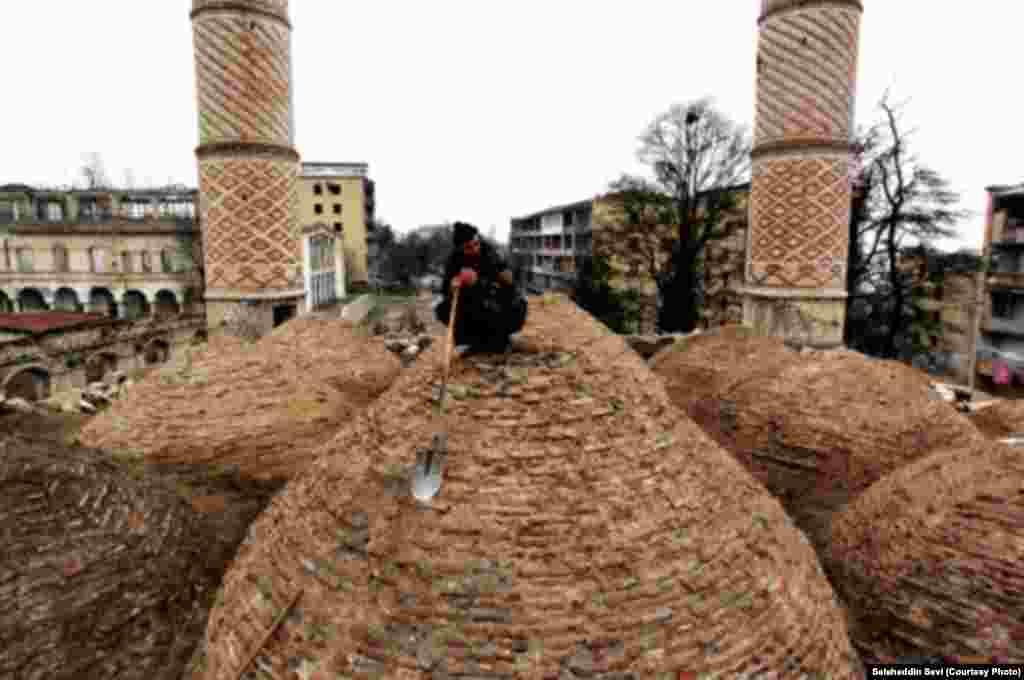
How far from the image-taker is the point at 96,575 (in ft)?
12.6

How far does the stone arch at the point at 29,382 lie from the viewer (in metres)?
15.3

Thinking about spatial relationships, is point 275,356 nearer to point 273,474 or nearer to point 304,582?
point 273,474

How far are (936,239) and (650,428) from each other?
20.2 m

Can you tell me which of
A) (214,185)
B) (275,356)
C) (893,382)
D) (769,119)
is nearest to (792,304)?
(769,119)

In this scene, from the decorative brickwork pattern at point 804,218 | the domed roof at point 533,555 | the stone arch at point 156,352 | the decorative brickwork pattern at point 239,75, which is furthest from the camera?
the stone arch at point 156,352

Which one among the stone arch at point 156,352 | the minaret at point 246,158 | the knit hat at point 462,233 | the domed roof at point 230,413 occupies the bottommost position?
the stone arch at point 156,352

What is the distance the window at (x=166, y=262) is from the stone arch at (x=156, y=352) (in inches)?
710

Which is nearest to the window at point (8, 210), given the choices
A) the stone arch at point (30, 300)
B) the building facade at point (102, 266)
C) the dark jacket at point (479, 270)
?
the building facade at point (102, 266)

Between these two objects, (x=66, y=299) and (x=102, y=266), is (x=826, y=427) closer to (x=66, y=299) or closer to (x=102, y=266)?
(x=102, y=266)

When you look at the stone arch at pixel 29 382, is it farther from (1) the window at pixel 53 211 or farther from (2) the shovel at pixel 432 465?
(1) the window at pixel 53 211

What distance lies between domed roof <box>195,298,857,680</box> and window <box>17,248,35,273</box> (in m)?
44.2

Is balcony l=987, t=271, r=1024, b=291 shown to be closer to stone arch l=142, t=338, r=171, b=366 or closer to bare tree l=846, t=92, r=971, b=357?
bare tree l=846, t=92, r=971, b=357

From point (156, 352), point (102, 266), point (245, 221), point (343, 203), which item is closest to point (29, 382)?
point (156, 352)

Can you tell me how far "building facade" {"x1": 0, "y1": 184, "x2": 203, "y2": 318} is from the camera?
37.0 metres
